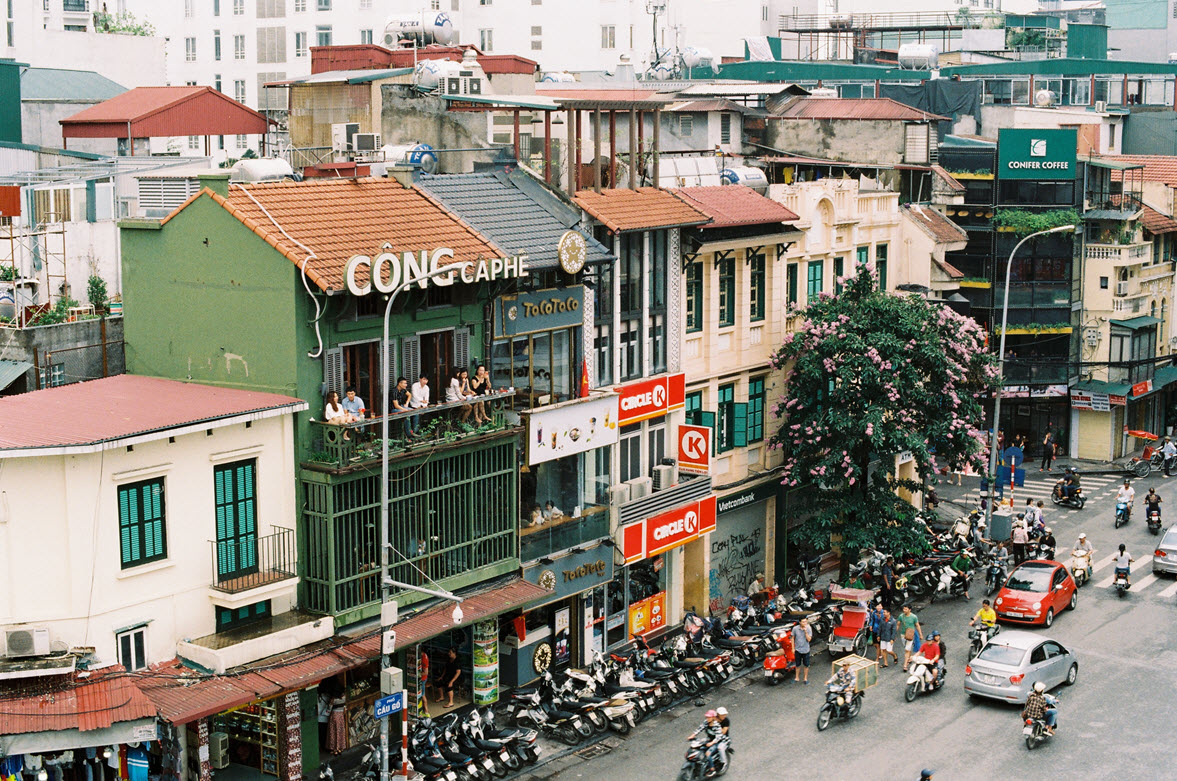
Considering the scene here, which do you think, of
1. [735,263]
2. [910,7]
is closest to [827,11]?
[910,7]

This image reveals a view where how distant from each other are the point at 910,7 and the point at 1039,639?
80646 mm

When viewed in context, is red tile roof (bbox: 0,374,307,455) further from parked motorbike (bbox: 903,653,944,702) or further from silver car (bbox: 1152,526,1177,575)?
silver car (bbox: 1152,526,1177,575)

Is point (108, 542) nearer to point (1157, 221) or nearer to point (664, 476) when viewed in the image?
point (664, 476)

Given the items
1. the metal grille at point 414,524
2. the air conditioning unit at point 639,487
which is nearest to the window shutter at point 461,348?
the metal grille at point 414,524

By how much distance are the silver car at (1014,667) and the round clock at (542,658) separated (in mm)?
10913

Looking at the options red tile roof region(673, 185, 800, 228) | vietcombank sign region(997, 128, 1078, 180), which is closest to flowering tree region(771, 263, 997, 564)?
red tile roof region(673, 185, 800, 228)

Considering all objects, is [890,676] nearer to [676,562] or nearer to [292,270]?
[676,562]

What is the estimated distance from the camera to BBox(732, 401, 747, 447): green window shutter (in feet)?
155

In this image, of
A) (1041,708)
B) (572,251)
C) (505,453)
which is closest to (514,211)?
(572,251)

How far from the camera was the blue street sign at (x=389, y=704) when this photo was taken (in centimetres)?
3009

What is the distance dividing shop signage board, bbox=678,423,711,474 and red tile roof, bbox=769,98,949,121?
22239mm

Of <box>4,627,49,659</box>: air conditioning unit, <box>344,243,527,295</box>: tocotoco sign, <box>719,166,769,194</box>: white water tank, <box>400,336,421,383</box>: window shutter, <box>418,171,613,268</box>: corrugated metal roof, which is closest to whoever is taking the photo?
<box>4,627,49,659</box>: air conditioning unit

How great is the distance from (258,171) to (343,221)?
251 centimetres

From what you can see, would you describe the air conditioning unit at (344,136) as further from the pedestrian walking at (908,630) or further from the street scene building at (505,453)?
the pedestrian walking at (908,630)
